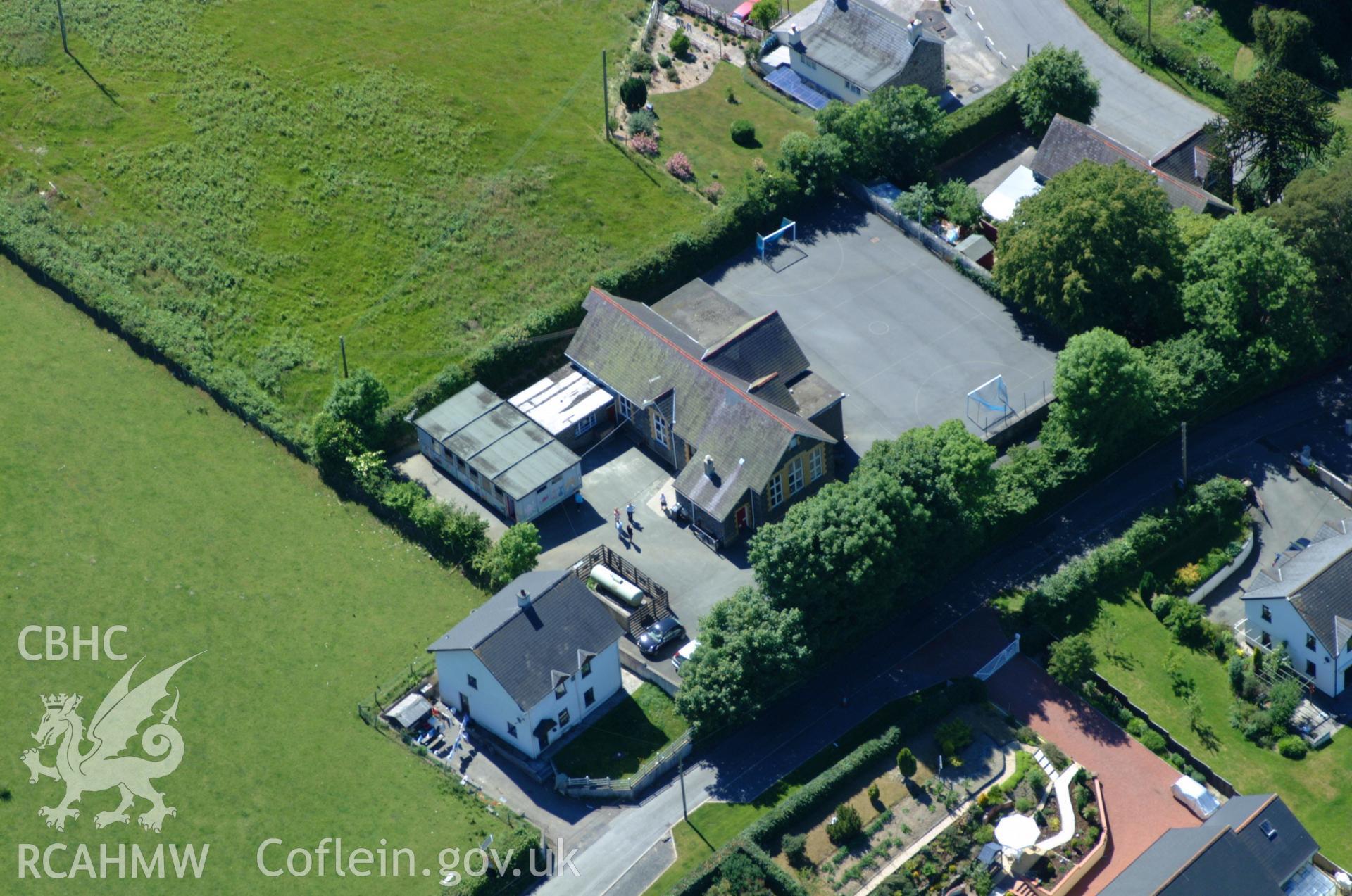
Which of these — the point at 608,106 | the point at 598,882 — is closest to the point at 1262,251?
the point at 608,106

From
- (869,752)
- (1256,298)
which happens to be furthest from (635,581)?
(1256,298)

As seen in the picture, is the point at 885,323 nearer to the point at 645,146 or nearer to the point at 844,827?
the point at 645,146

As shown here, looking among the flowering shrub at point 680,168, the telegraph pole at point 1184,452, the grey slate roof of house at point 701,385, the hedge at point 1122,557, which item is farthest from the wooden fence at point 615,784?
the flowering shrub at point 680,168

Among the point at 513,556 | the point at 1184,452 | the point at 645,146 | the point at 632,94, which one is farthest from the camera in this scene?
the point at 632,94

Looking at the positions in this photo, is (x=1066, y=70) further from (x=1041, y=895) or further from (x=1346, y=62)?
(x=1041, y=895)

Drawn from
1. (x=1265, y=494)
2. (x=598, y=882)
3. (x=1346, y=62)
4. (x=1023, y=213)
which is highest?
(x=1346, y=62)
